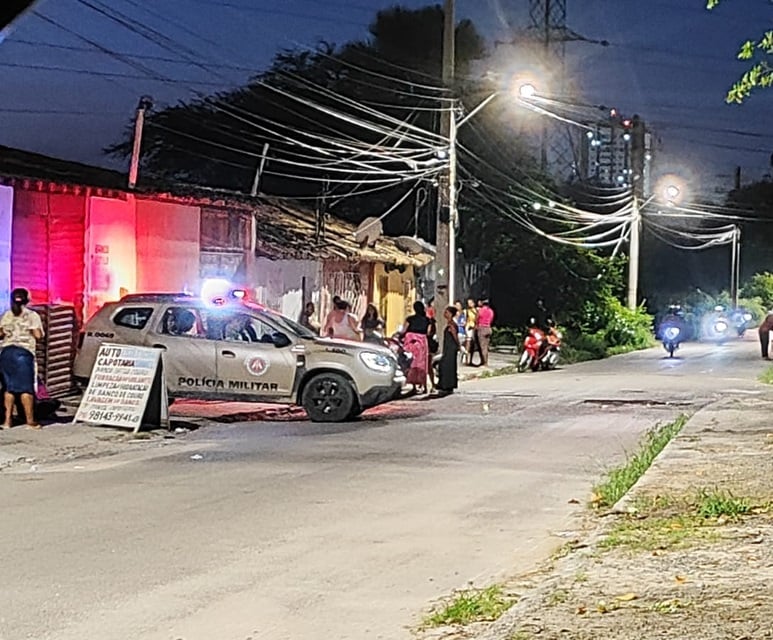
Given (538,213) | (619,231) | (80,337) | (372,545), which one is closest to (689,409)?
(80,337)

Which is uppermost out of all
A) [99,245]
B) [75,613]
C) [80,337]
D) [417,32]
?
[417,32]

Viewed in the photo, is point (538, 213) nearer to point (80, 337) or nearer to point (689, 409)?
point (689, 409)

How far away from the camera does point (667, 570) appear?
7.68m

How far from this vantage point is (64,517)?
33.7 ft

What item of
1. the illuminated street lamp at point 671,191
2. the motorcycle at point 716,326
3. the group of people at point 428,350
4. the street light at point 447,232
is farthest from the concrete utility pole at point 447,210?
the motorcycle at point 716,326

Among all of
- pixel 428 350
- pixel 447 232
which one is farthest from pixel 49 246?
pixel 447 232

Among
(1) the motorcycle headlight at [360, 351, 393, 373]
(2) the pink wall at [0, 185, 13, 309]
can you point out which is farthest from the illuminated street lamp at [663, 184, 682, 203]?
(2) the pink wall at [0, 185, 13, 309]

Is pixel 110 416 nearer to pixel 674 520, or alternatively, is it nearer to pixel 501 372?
pixel 674 520

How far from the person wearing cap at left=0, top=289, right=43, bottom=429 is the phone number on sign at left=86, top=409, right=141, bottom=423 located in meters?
0.86

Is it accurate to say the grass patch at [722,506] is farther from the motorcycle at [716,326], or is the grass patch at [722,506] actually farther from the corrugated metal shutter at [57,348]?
the motorcycle at [716,326]

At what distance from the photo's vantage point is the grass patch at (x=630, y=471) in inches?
441

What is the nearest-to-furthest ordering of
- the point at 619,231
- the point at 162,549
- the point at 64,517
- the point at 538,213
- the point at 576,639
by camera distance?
1. the point at 576,639
2. the point at 162,549
3. the point at 64,517
4. the point at 538,213
5. the point at 619,231

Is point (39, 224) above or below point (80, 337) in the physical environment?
above

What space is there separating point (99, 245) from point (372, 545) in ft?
42.4
